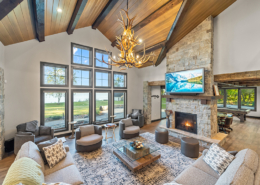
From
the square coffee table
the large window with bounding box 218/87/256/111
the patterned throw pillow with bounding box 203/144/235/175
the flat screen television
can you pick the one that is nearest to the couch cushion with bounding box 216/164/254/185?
the patterned throw pillow with bounding box 203/144/235/175

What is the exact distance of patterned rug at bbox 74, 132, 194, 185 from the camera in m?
2.39

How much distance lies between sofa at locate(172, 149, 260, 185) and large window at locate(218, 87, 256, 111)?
944 cm

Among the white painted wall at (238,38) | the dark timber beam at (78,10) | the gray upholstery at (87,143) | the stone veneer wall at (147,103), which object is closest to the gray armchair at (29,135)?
the gray upholstery at (87,143)

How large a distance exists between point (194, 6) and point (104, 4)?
9.86ft

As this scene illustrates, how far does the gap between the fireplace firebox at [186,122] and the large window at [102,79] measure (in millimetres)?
3899

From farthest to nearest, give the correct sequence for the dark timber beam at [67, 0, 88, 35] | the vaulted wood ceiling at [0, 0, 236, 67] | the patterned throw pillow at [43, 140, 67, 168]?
the dark timber beam at [67, 0, 88, 35] → the vaulted wood ceiling at [0, 0, 236, 67] → the patterned throw pillow at [43, 140, 67, 168]

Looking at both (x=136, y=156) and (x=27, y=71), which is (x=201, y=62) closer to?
(x=136, y=156)

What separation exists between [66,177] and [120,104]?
193 inches

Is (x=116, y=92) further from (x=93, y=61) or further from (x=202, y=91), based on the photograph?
(x=202, y=91)

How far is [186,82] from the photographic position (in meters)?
4.30

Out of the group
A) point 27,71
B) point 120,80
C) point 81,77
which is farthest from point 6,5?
point 120,80

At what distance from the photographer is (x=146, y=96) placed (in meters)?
6.70

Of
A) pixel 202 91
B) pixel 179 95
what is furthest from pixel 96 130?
pixel 202 91

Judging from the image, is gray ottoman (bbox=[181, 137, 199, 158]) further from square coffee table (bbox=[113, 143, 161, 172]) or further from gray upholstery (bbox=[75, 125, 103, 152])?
gray upholstery (bbox=[75, 125, 103, 152])
